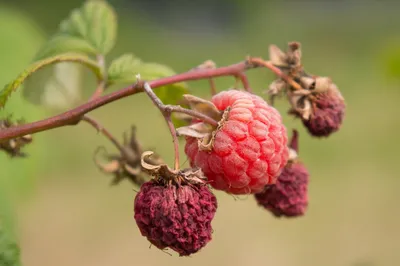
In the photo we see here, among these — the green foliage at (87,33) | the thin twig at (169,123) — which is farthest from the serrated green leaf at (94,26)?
the thin twig at (169,123)

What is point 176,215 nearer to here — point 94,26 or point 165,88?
point 165,88

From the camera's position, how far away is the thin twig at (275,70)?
4.50 ft

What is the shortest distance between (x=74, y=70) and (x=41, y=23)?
5687 mm

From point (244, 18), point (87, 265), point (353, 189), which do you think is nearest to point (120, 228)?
point (87, 265)

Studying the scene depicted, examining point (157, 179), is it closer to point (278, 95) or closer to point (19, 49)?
point (278, 95)

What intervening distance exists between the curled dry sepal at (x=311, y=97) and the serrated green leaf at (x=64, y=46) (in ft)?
1.44

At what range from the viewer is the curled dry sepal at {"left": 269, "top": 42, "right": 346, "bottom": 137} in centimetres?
137

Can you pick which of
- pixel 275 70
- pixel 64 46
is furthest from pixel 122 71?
pixel 275 70

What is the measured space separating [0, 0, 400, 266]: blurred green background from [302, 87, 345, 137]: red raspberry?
0.53ft

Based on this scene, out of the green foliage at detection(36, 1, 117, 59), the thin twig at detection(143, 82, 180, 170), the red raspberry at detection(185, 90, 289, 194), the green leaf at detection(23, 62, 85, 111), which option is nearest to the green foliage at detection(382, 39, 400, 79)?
the green leaf at detection(23, 62, 85, 111)

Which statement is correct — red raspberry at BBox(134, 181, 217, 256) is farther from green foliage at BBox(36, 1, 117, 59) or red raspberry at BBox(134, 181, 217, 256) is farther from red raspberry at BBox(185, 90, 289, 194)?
green foliage at BBox(36, 1, 117, 59)

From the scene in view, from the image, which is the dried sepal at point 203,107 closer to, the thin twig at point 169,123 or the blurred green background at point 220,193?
the thin twig at point 169,123

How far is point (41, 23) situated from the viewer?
7422 millimetres

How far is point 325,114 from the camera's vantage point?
137cm
